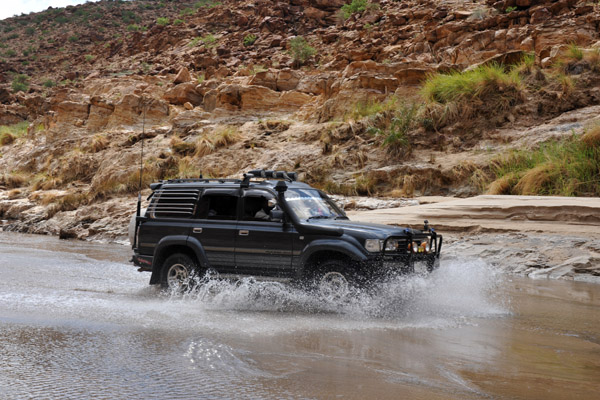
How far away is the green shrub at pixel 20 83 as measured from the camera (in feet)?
175

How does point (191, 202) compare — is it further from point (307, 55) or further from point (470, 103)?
point (307, 55)

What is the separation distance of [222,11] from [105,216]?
37.6 meters

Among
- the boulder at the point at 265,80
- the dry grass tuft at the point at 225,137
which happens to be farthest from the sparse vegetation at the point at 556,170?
the boulder at the point at 265,80

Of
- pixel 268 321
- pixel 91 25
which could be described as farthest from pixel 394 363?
pixel 91 25

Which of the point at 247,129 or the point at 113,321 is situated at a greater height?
the point at 247,129

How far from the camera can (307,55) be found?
34812mm

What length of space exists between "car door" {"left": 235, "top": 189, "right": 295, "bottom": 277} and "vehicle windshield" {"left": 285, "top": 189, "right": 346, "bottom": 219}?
27 centimetres

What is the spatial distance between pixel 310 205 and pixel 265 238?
2.93 feet

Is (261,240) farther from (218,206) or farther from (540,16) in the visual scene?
(540,16)

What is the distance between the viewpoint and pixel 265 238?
7.94 meters

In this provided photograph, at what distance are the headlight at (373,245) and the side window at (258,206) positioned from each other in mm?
1605

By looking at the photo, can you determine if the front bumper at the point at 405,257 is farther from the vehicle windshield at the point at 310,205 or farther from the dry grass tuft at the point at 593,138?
the dry grass tuft at the point at 593,138

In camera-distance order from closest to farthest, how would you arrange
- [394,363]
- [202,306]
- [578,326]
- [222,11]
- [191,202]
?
1. [394,363]
2. [578,326]
3. [202,306]
4. [191,202]
5. [222,11]

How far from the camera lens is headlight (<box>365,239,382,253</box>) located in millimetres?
7125
